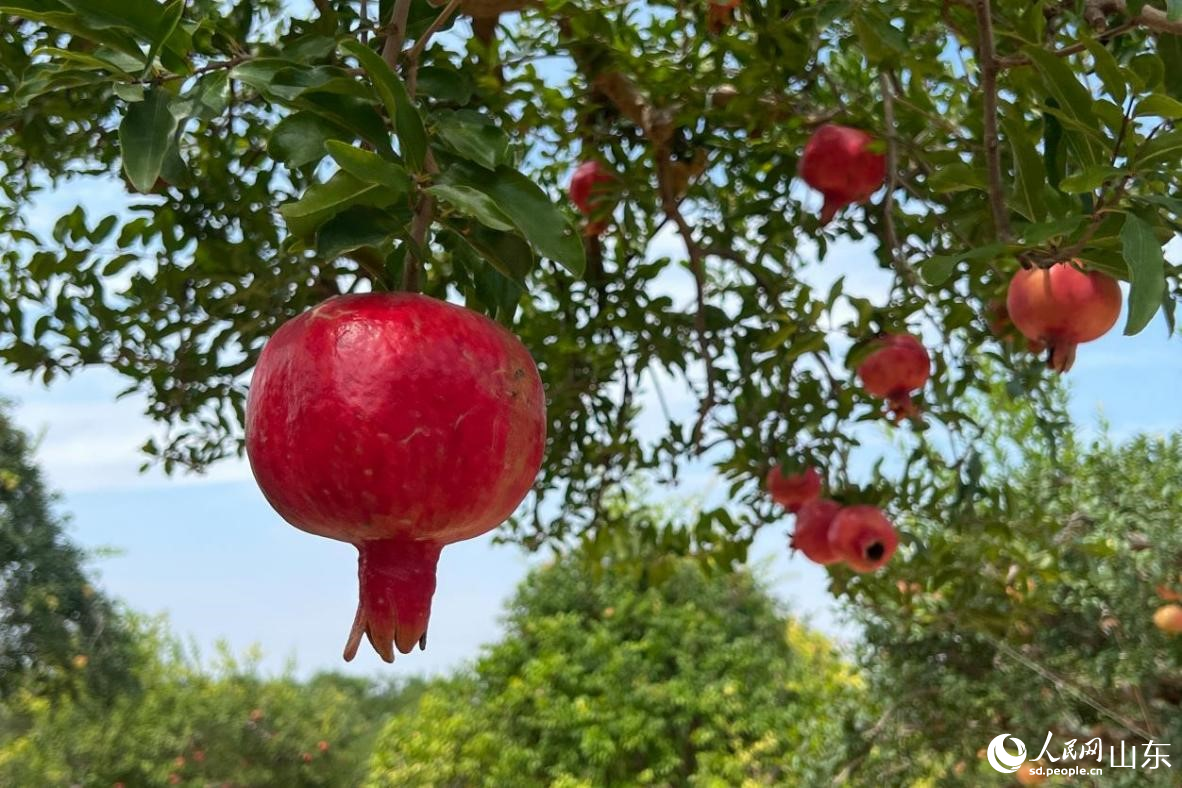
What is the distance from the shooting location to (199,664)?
521 cm

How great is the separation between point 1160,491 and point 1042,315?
6.39 ft

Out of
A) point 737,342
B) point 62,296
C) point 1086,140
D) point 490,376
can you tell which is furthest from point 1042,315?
point 62,296

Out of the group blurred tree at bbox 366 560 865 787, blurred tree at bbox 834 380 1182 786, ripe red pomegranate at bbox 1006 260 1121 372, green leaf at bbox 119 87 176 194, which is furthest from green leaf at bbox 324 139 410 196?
blurred tree at bbox 366 560 865 787

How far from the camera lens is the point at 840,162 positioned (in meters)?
1.20

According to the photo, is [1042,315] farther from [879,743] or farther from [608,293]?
[879,743]

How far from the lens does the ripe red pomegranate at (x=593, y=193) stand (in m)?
1.40

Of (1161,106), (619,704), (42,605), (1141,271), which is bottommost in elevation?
(1141,271)

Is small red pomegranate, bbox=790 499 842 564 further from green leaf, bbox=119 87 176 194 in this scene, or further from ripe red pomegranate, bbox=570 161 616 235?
green leaf, bbox=119 87 176 194

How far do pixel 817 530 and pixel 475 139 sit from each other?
3.44 feet

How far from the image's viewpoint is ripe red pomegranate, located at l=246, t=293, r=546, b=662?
0.48 m

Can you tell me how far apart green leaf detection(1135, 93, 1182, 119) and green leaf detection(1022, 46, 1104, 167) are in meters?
0.03

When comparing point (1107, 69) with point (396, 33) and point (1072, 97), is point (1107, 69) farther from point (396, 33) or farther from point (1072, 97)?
point (396, 33)

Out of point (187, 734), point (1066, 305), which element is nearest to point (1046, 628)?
point (1066, 305)

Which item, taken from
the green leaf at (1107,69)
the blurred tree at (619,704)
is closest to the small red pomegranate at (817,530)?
the green leaf at (1107,69)
